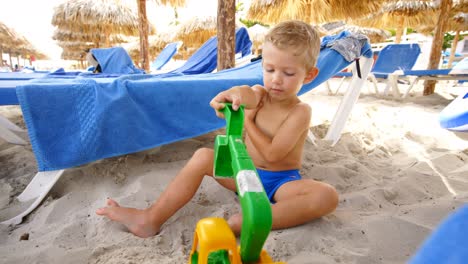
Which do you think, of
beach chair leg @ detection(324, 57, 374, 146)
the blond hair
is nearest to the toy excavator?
the blond hair

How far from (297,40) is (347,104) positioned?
1.21 m

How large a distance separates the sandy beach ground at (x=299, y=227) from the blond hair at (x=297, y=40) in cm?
60

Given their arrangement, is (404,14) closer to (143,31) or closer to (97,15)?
(143,31)

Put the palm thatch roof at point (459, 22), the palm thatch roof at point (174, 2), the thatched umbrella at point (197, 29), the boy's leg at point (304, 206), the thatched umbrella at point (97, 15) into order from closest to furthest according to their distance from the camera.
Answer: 1. the boy's leg at point (304, 206)
2. the palm thatch roof at point (174, 2)
3. the thatched umbrella at point (97, 15)
4. the thatched umbrella at point (197, 29)
5. the palm thatch roof at point (459, 22)

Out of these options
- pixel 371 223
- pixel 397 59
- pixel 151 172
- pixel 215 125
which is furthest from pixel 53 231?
pixel 397 59

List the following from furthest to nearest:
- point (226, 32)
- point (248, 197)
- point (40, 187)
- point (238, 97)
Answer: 1. point (226, 32)
2. point (40, 187)
3. point (238, 97)
4. point (248, 197)

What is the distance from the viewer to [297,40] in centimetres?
102

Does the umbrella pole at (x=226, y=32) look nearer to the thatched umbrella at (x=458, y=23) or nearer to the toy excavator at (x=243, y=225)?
the toy excavator at (x=243, y=225)

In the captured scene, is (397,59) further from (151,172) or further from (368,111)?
(151,172)

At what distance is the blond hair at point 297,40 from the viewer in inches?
39.8

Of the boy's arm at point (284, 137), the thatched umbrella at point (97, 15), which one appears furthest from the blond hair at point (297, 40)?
the thatched umbrella at point (97, 15)

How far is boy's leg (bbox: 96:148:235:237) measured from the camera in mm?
973

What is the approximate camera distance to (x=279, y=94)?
43.3 inches

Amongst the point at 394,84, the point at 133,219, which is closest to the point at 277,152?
the point at 133,219
